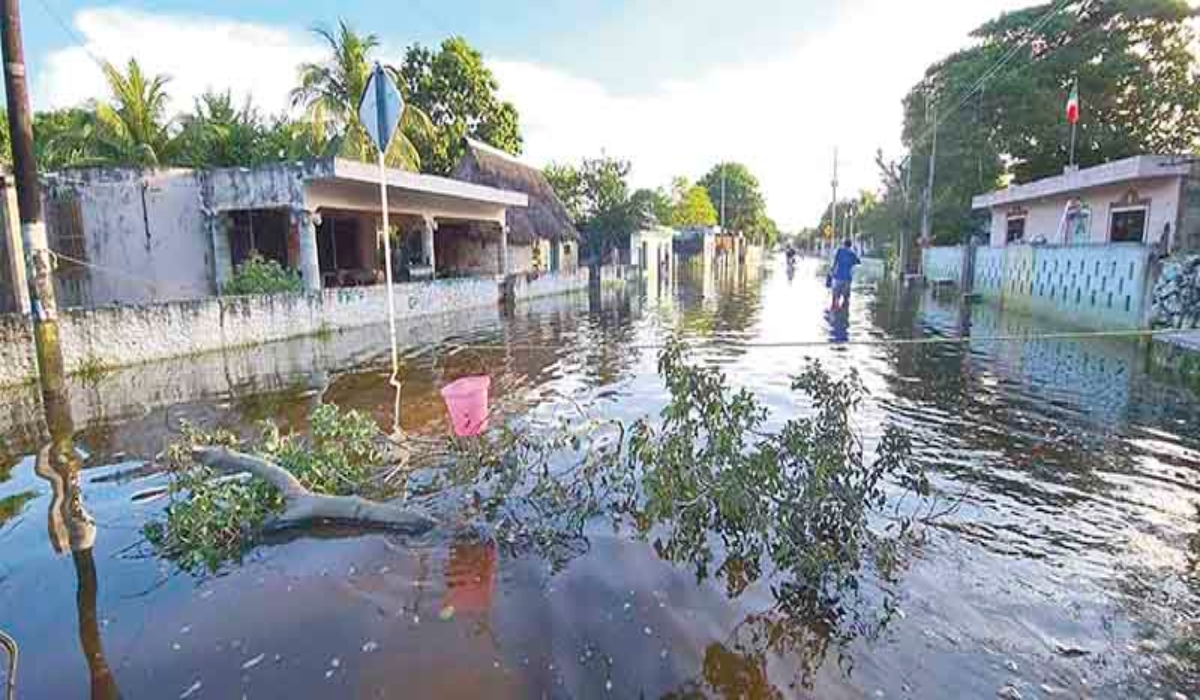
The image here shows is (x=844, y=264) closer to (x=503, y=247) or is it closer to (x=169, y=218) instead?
(x=503, y=247)

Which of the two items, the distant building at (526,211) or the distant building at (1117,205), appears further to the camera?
the distant building at (526,211)

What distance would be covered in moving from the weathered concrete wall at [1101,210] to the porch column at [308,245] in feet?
59.6

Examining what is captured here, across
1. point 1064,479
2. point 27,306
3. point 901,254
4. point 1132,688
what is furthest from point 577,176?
point 1132,688

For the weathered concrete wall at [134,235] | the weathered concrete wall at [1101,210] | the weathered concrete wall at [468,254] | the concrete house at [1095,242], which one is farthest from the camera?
the weathered concrete wall at [468,254]

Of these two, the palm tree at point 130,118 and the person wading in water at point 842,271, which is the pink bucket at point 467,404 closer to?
the person wading in water at point 842,271

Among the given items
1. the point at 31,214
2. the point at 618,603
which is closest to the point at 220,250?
the point at 31,214

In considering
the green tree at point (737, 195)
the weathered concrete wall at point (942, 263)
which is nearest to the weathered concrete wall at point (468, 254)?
the weathered concrete wall at point (942, 263)

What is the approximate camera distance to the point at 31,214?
7.94 metres

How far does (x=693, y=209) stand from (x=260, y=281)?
48905 mm

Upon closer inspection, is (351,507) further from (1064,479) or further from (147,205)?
(147,205)

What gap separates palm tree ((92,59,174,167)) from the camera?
17.9 m

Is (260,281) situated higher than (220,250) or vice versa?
(220,250)

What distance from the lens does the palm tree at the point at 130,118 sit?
58.6ft

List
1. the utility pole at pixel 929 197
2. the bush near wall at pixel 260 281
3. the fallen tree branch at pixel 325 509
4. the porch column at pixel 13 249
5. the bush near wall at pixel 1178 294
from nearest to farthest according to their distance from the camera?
the fallen tree branch at pixel 325 509, the porch column at pixel 13 249, the bush near wall at pixel 1178 294, the bush near wall at pixel 260 281, the utility pole at pixel 929 197
